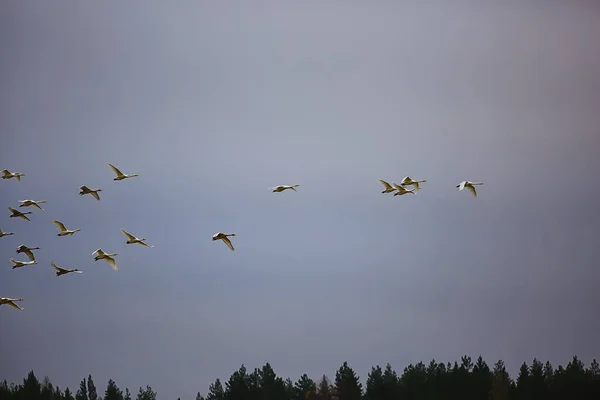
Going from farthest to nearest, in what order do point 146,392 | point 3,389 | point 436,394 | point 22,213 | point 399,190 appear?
point 146,392 → point 3,389 → point 436,394 → point 399,190 → point 22,213

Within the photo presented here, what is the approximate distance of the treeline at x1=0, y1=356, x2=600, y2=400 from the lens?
88438 millimetres

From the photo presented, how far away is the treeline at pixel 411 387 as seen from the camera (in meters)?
88.4

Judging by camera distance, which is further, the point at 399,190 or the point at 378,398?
the point at 378,398

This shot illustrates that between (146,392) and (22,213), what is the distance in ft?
187

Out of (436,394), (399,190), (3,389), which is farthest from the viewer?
(3,389)

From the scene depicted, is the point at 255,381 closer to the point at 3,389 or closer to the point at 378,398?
the point at 378,398

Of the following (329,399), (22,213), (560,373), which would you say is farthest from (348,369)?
(22,213)

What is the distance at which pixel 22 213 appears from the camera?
52.5 meters

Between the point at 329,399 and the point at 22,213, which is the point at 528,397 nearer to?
the point at 329,399

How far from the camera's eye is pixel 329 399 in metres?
90.6

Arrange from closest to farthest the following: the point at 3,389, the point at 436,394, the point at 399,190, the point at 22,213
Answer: the point at 22,213
the point at 399,190
the point at 436,394
the point at 3,389

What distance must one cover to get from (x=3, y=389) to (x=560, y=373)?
157 feet

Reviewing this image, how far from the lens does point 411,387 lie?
91375 mm

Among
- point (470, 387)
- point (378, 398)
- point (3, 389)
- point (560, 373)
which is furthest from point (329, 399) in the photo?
point (3, 389)
